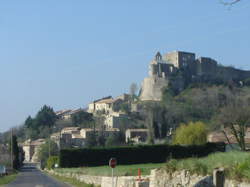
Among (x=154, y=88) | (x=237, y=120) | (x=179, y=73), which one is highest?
(x=179, y=73)

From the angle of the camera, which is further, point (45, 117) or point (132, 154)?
point (45, 117)

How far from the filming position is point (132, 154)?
212ft

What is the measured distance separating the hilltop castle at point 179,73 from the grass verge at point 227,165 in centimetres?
15448

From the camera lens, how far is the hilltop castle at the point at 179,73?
172m

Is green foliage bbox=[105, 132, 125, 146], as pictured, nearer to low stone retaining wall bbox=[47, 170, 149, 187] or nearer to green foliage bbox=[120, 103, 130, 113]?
green foliage bbox=[120, 103, 130, 113]

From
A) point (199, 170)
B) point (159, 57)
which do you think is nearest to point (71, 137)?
point (159, 57)

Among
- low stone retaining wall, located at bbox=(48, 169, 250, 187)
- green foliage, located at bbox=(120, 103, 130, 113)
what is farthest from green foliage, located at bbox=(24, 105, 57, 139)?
low stone retaining wall, located at bbox=(48, 169, 250, 187)

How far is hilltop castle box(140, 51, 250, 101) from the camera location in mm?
172000

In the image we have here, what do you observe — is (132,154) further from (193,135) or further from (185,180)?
(185,180)

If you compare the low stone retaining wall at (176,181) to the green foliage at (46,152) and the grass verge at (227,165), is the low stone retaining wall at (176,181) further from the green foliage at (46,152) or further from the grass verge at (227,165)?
the green foliage at (46,152)

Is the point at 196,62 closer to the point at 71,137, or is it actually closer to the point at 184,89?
the point at 184,89

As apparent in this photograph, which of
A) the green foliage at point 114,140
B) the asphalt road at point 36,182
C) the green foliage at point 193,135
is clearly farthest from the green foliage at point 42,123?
the asphalt road at point 36,182

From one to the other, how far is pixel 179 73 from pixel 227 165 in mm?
163471

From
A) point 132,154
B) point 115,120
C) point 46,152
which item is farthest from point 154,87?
point 132,154
